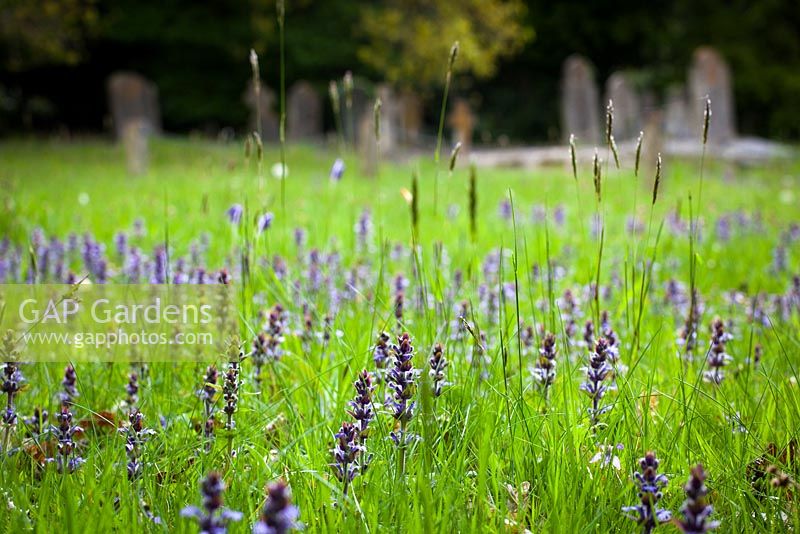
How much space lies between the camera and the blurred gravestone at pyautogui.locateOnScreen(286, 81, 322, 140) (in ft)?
75.3

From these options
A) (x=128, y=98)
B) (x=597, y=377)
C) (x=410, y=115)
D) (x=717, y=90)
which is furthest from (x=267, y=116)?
(x=597, y=377)

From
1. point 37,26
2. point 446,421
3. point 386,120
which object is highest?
point 37,26

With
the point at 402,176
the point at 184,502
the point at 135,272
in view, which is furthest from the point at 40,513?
the point at 402,176

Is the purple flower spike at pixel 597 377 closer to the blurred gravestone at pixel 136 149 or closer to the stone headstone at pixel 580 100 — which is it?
the blurred gravestone at pixel 136 149

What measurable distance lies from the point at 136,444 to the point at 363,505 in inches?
20.6

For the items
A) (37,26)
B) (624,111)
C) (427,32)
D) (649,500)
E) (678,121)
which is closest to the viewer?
(649,500)

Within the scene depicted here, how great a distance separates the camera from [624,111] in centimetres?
1836

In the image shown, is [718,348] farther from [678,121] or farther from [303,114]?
[303,114]

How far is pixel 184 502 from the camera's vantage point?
1604mm

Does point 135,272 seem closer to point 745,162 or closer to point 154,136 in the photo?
point 745,162

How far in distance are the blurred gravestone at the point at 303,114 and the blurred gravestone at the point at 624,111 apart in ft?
29.3

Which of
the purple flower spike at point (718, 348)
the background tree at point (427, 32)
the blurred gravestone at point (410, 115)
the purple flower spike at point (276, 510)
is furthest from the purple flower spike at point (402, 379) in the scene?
the blurred gravestone at point (410, 115)

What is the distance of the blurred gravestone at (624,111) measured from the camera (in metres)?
17.8

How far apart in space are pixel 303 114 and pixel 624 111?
973 centimetres
